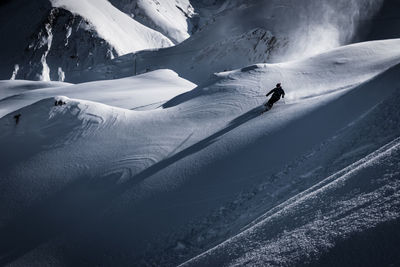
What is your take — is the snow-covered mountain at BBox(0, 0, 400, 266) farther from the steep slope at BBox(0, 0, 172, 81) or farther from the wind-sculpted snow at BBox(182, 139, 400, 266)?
the steep slope at BBox(0, 0, 172, 81)

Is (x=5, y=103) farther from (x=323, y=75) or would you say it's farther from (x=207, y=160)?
(x=323, y=75)

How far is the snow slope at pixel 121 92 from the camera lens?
16.0 meters

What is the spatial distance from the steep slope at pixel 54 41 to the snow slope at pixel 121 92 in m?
34.6

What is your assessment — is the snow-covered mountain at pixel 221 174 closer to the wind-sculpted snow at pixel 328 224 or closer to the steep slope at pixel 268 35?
the wind-sculpted snow at pixel 328 224

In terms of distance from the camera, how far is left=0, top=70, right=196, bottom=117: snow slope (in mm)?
15961

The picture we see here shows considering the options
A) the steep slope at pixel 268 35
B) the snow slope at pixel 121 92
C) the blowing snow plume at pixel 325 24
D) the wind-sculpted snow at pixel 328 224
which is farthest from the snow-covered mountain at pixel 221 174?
the steep slope at pixel 268 35

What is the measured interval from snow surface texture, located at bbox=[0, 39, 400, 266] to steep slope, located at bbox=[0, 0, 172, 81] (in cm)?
5466

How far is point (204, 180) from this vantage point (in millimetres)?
7598

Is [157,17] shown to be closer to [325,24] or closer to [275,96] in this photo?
[325,24]

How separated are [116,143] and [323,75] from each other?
957 centimetres

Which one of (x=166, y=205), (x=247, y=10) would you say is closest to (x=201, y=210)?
(x=166, y=205)

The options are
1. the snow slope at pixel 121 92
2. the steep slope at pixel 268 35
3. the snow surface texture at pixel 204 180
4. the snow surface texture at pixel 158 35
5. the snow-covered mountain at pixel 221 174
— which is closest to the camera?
the snow-covered mountain at pixel 221 174

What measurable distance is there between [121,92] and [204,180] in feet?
41.3

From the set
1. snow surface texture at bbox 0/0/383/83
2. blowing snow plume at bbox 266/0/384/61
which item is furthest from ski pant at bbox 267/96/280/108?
blowing snow plume at bbox 266/0/384/61
